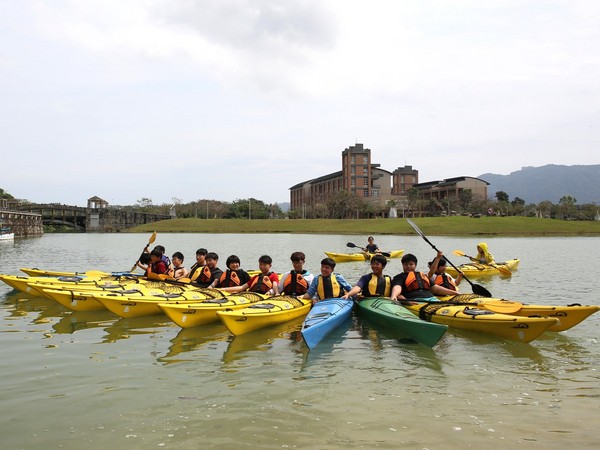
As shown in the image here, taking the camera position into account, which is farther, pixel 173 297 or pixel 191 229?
pixel 191 229

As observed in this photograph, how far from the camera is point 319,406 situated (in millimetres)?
6207

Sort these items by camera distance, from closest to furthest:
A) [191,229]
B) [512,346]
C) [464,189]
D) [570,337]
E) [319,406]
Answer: [319,406] → [512,346] → [570,337] → [191,229] → [464,189]

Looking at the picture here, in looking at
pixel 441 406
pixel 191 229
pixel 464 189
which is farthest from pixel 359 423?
pixel 464 189

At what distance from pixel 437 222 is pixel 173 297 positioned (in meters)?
72.6

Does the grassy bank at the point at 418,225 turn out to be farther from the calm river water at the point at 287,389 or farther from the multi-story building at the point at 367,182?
the calm river water at the point at 287,389

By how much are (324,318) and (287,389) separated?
7.75 feet

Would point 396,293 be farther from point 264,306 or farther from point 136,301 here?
point 136,301

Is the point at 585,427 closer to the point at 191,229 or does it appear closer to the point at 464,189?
the point at 191,229

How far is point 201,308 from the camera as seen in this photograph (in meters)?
9.87

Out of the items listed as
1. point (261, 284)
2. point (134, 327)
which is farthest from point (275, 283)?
point (134, 327)

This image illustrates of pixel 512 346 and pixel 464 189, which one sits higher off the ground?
pixel 464 189

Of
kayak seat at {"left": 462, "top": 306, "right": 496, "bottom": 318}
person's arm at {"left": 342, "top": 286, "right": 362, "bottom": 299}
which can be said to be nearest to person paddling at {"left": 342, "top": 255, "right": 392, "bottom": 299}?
person's arm at {"left": 342, "top": 286, "right": 362, "bottom": 299}

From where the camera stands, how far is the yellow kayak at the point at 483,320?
8.56m

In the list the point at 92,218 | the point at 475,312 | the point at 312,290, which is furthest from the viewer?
the point at 92,218
